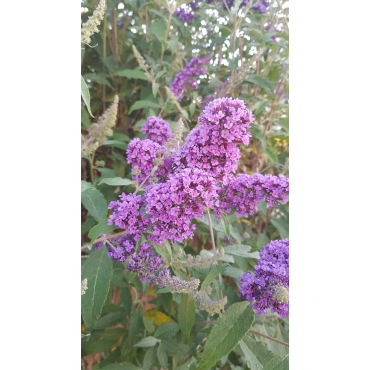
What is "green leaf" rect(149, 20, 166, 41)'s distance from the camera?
123 centimetres

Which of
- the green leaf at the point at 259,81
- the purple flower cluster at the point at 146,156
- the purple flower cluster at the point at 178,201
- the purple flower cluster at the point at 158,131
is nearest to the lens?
the purple flower cluster at the point at 178,201

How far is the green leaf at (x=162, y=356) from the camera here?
0.89m

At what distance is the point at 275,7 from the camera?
1.31m

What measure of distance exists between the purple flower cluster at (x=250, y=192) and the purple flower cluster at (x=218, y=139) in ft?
0.36

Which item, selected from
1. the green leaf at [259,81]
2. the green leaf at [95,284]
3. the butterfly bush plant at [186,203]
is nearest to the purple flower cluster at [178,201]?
Result: the butterfly bush plant at [186,203]

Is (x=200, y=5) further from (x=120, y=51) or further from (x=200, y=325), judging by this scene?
(x=200, y=325)

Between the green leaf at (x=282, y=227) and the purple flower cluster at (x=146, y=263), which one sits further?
the green leaf at (x=282, y=227)

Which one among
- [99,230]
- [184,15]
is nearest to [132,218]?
[99,230]

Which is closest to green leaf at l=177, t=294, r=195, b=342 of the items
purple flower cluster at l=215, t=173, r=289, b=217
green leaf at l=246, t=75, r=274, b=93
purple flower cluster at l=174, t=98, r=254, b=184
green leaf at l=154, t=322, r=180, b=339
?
green leaf at l=154, t=322, r=180, b=339

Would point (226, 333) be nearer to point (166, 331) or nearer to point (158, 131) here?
point (166, 331)

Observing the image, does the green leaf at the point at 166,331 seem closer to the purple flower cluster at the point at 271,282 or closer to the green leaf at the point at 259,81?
the purple flower cluster at the point at 271,282

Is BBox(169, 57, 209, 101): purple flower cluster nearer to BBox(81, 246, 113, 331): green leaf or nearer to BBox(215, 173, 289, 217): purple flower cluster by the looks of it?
BBox(215, 173, 289, 217): purple flower cluster

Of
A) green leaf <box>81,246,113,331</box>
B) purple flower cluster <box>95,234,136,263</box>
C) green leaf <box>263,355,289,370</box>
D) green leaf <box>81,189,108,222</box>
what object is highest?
green leaf <box>81,189,108,222</box>

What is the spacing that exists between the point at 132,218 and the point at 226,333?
0.30 meters
